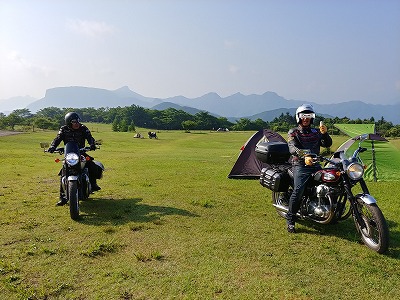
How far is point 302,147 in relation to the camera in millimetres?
6648

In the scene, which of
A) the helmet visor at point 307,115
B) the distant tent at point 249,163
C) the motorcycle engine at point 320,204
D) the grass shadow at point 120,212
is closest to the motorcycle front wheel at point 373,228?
the motorcycle engine at point 320,204

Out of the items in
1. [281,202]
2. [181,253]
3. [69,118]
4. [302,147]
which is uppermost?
[69,118]

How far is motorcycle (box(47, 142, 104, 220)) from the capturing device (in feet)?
23.5

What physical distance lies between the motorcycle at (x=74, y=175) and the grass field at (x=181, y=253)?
1.33 feet

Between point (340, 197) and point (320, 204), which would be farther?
point (320, 204)

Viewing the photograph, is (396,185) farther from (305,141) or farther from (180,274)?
(180,274)

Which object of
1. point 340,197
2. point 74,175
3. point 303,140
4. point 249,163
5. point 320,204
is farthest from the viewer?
point 249,163

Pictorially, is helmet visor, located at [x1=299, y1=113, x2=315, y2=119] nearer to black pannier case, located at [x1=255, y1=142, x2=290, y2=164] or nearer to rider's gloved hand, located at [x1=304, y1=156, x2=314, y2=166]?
rider's gloved hand, located at [x1=304, y1=156, x2=314, y2=166]

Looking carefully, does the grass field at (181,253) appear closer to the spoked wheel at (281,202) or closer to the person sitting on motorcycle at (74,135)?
the spoked wheel at (281,202)

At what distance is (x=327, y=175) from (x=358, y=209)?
0.77 m

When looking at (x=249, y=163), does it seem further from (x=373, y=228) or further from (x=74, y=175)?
(x=373, y=228)

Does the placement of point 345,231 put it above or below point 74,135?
below

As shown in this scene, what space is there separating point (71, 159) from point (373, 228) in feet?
20.4

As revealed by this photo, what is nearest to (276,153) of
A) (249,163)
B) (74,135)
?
(74,135)
